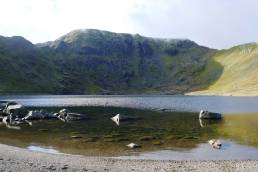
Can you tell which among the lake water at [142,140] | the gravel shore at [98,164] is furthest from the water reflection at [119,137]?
the gravel shore at [98,164]

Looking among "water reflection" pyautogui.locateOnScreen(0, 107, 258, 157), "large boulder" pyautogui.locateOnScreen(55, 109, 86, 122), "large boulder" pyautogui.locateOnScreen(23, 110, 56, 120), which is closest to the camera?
"water reflection" pyautogui.locateOnScreen(0, 107, 258, 157)

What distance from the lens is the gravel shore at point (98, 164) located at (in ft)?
122

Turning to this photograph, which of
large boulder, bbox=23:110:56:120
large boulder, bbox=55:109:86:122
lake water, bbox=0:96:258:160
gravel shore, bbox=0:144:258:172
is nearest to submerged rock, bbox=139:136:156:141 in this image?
lake water, bbox=0:96:258:160

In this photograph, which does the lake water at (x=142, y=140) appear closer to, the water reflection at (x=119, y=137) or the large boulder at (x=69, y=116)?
the water reflection at (x=119, y=137)

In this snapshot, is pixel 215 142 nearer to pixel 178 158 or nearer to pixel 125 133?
pixel 178 158

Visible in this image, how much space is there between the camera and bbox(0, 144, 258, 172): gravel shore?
37156mm

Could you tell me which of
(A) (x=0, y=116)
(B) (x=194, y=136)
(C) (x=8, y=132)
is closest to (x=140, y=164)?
(B) (x=194, y=136)

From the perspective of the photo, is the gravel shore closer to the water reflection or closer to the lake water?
the lake water

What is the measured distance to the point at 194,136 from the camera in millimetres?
66312

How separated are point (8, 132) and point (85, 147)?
25163mm

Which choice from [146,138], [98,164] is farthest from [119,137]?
[98,164]

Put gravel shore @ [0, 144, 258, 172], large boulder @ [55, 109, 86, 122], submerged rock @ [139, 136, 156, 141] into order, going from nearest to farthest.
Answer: gravel shore @ [0, 144, 258, 172]
submerged rock @ [139, 136, 156, 141]
large boulder @ [55, 109, 86, 122]

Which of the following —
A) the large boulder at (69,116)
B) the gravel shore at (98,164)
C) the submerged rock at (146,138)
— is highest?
the gravel shore at (98,164)

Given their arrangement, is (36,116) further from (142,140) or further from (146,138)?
(142,140)
